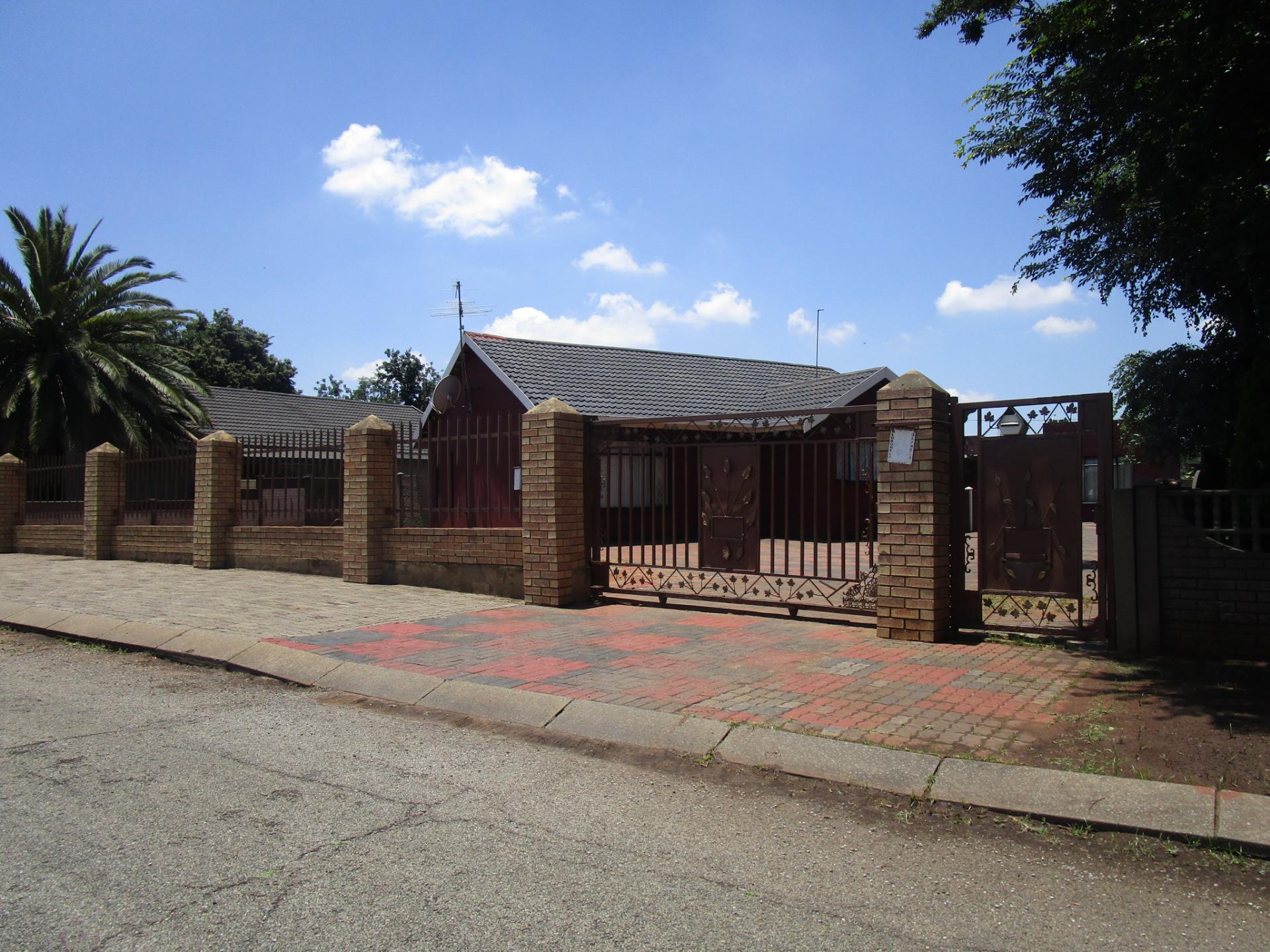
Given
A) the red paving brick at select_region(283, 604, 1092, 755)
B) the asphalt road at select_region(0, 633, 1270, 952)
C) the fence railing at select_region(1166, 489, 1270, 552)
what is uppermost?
the fence railing at select_region(1166, 489, 1270, 552)

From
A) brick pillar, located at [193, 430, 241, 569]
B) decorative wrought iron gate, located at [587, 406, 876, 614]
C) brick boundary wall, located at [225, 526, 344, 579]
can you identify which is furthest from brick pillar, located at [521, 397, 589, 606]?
brick pillar, located at [193, 430, 241, 569]

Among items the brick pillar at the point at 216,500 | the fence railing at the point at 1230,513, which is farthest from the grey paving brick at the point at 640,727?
the brick pillar at the point at 216,500

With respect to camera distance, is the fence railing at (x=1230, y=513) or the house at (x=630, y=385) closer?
the fence railing at (x=1230, y=513)

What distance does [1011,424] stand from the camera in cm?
771

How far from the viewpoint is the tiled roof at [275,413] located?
31.5 meters

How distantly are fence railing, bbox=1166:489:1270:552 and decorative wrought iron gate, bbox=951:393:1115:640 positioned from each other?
58 cm

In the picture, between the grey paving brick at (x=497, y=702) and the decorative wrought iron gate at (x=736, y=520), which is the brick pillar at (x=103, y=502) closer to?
the decorative wrought iron gate at (x=736, y=520)

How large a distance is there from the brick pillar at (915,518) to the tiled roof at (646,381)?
425 inches

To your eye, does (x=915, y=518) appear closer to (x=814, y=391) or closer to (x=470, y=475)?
(x=470, y=475)

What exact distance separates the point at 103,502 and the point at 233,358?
35.9m

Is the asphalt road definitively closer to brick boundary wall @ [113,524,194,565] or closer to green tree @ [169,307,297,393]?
brick boundary wall @ [113,524,194,565]

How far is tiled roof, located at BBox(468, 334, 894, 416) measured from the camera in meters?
20.0

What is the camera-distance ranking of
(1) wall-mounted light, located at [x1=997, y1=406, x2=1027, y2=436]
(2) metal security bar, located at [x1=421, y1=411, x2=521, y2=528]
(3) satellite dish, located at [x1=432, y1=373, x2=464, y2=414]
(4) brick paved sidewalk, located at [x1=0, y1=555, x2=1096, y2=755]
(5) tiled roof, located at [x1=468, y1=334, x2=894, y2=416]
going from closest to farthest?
(4) brick paved sidewalk, located at [x1=0, y1=555, x2=1096, y2=755] → (1) wall-mounted light, located at [x1=997, y1=406, x2=1027, y2=436] → (2) metal security bar, located at [x1=421, y1=411, x2=521, y2=528] → (3) satellite dish, located at [x1=432, y1=373, x2=464, y2=414] → (5) tiled roof, located at [x1=468, y1=334, x2=894, y2=416]

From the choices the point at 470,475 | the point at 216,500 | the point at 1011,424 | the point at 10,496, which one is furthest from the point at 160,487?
the point at 1011,424
